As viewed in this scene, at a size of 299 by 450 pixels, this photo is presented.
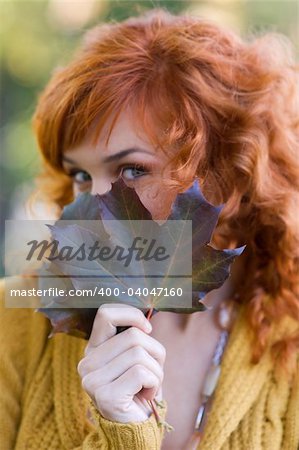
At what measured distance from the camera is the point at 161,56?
1168 mm

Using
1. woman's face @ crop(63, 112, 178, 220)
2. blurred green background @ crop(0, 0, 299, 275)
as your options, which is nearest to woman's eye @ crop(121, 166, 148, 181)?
woman's face @ crop(63, 112, 178, 220)

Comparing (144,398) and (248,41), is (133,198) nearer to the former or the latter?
(144,398)

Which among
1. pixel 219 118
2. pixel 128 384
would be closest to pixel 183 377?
pixel 128 384

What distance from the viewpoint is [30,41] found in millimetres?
3781

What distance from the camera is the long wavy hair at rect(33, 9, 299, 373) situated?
1.12 m

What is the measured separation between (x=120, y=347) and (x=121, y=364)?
2 centimetres

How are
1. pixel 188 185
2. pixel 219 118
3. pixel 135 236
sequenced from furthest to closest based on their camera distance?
pixel 219 118 < pixel 188 185 < pixel 135 236

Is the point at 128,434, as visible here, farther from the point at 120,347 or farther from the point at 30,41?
the point at 30,41

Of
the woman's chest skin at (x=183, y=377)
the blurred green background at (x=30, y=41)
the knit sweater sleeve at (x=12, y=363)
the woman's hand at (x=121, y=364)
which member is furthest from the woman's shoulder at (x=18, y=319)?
the blurred green background at (x=30, y=41)

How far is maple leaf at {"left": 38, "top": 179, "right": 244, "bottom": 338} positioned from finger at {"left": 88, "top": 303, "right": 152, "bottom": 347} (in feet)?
0.04

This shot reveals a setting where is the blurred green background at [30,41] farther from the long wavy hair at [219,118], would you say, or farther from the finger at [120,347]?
the finger at [120,347]

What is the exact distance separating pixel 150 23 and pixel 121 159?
328 millimetres

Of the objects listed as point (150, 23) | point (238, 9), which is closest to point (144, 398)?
point (150, 23)

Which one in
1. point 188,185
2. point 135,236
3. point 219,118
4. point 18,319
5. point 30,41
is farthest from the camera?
point 30,41
